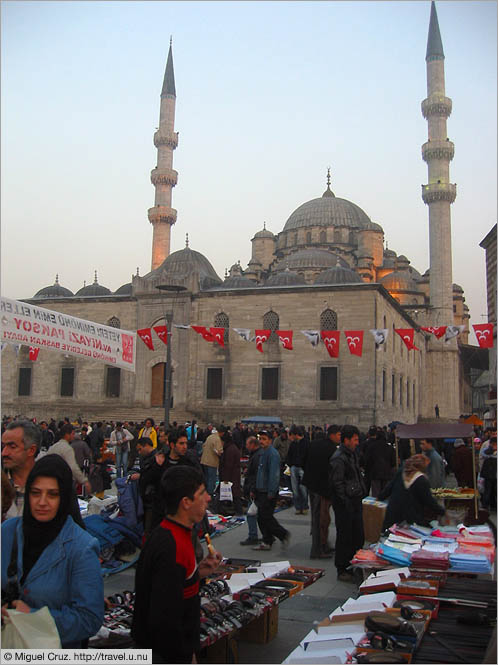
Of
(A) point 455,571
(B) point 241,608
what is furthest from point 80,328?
(A) point 455,571

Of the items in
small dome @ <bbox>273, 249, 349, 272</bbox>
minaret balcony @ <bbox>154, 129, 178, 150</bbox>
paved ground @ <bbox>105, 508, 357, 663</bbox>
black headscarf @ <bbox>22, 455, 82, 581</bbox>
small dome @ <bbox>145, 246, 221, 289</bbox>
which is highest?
minaret balcony @ <bbox>154, 129, 178, 150</bbox>

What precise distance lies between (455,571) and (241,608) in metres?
1.55

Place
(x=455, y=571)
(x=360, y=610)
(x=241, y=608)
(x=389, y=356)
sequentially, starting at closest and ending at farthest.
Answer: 1. (x=360, y=610)
2. (x=241, y=608)
3. (x=455, y=571)
4. (x=389, y=356)

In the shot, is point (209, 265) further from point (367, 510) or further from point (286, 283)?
point (367, 510)

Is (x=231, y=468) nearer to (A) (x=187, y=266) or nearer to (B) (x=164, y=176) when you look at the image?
(A) (x=187, y=266)

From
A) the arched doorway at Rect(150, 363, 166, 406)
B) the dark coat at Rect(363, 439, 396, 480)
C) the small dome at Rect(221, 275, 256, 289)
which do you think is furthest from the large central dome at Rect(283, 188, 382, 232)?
the dark coat at Rect(363, 439, 396, 480)

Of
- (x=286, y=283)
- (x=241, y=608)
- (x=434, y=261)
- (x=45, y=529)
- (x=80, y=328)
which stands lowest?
(x=241, y=608)

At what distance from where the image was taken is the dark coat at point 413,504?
18.9 ft

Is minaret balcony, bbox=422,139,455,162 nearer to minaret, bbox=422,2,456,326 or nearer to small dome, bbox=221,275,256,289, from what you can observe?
minaret, bbox=422,2,456,326

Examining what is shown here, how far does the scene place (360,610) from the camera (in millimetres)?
3740

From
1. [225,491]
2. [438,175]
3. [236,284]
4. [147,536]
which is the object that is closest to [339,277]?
[236,284]

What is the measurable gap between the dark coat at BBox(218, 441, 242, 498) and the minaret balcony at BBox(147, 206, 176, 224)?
2837 centimetres

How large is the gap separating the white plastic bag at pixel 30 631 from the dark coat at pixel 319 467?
5.11 meters

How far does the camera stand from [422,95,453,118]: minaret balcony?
3444 cm
